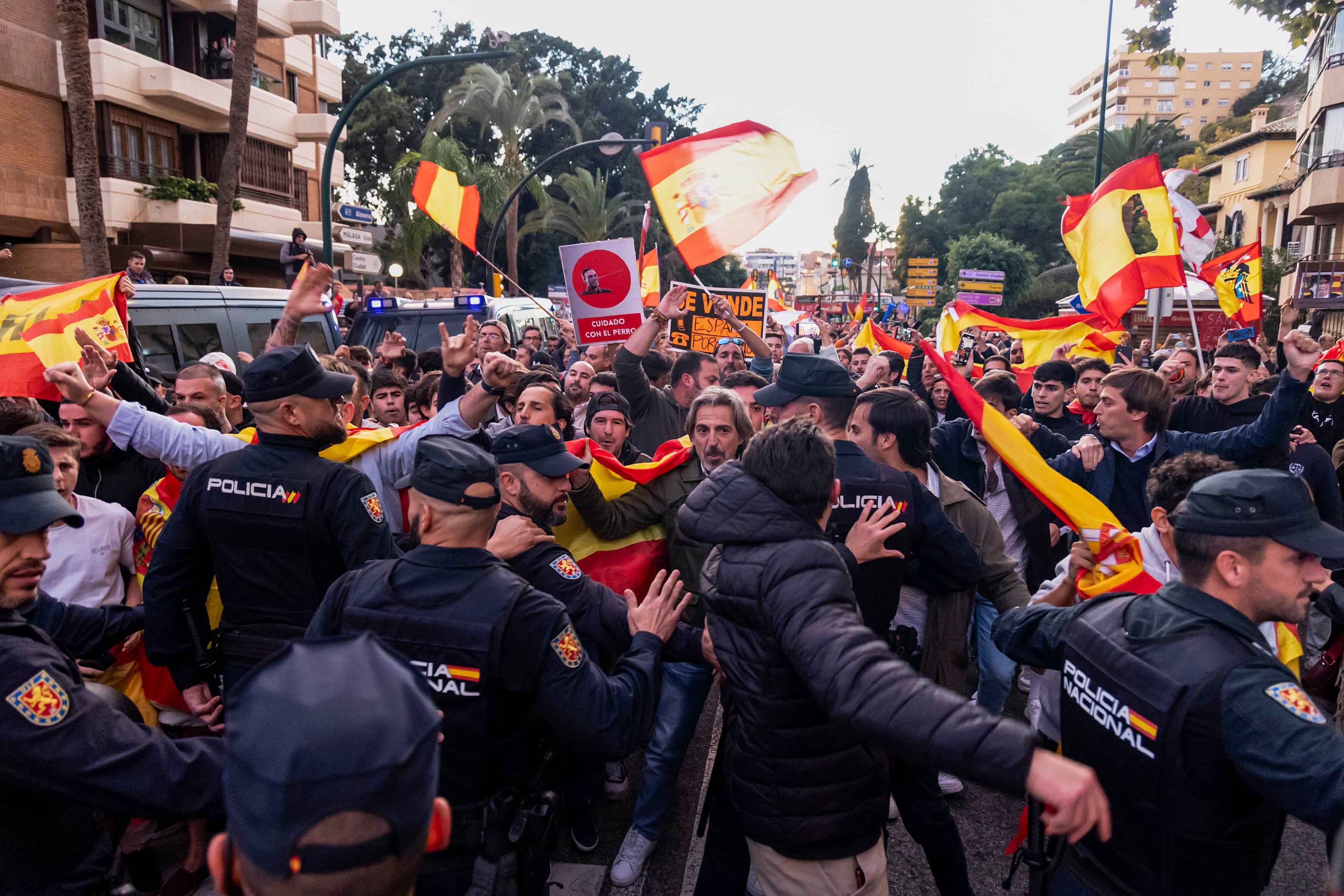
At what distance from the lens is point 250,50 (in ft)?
52.0

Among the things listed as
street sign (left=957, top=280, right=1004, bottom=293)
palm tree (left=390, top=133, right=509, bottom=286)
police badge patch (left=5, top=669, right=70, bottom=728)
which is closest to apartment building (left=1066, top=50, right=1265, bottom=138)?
street sign (left=957, top=280, right=1004, bottom=293)

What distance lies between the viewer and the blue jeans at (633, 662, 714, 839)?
392 centimetres

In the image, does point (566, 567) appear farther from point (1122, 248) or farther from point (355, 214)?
point (355, 214)

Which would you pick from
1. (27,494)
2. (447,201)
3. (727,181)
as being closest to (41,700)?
(27,494)

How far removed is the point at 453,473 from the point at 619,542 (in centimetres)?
205

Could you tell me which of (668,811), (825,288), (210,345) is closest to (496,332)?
(210,345)

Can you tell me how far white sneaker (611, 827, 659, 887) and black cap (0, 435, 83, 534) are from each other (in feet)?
8.24

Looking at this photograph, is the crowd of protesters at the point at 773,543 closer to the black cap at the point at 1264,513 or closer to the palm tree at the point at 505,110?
the black cap at the point at 1264,513

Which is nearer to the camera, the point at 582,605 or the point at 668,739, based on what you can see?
the point at 582,605

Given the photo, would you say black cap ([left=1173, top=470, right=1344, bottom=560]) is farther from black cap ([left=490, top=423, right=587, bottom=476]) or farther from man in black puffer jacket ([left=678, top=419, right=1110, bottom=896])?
black cap ([left=490, top=423, right=587, bottom=476])

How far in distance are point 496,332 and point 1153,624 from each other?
690cm

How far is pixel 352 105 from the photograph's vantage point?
1288 cm

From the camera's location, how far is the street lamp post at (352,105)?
1209 centimetres

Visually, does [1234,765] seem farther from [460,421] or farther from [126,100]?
[126,100]
